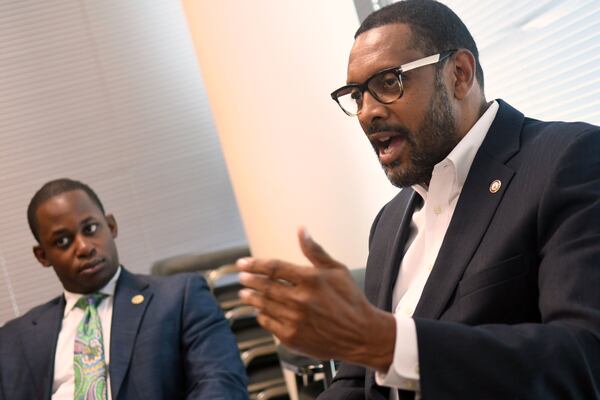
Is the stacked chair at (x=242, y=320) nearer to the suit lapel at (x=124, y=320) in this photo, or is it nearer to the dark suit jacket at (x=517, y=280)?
the suit lapel at (x=124, y=320)

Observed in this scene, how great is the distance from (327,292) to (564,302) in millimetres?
510

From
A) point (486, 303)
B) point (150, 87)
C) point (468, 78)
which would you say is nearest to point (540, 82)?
point (468, 78)

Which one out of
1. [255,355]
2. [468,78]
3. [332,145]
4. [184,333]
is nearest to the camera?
[468,78]

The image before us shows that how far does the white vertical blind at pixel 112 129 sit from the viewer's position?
4.92m

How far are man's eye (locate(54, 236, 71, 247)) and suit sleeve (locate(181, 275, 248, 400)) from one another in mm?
550

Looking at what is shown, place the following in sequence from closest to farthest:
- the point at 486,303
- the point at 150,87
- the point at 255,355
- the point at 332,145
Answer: the point at 486,303 → the point at 332,145 → the point at 255,355 → the point at 150,87

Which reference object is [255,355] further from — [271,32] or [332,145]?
[271,32]

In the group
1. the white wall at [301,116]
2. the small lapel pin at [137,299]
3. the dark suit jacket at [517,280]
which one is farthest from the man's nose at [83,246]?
the dark suit jacket at [517,280]

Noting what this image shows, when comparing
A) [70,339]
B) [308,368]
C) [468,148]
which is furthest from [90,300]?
[468,148]

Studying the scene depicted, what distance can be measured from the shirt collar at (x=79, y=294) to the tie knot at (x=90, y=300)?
0.02 metres

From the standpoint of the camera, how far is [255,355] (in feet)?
13.4

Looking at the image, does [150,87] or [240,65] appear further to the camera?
[150,87]

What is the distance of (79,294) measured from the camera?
342 cm

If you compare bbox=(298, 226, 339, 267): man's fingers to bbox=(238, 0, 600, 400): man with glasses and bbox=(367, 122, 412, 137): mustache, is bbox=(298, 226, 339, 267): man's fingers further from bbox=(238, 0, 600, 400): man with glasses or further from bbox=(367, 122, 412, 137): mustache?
bbox=(367, 122, 412, 137): mustache
